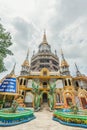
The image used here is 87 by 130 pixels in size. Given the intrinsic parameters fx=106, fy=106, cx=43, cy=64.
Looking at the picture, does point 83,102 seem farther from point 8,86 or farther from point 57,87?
point 8,86

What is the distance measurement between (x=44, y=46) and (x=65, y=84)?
76.3 ft

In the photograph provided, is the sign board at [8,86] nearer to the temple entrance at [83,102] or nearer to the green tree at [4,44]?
the green tree at [4,44]

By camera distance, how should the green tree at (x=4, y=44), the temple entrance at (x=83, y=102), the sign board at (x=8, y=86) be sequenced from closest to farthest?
1. the green tree at (x=4, y=44)
2. the sign board at (x=8, y=86)
3. the temple entrance at (x=83, y=102)

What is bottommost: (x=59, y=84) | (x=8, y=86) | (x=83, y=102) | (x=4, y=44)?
(x=83, y=102)

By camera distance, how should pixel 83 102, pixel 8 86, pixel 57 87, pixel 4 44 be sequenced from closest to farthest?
pixel 4 44 → pixel 8 86 → pixel 83 102 → pixel 57 87

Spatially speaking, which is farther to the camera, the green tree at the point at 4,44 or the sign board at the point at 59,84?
the sign board at the point at 59,84

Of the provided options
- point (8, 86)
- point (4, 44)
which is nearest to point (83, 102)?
point (8, 86)

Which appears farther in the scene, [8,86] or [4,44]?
[8,86]

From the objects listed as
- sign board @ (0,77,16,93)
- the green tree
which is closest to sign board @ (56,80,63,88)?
sign board @ (0,77,16,93)

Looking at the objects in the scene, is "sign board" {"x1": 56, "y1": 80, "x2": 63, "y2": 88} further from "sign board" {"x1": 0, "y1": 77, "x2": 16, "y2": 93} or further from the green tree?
the green tree

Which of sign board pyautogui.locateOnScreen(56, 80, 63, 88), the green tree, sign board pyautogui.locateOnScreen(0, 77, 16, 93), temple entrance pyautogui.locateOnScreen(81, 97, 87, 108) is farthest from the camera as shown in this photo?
sign board pyautogui.locateOnScreen(56, 80, 63, 88)

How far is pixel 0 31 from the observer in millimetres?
11219

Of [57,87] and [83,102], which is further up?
[57,87]

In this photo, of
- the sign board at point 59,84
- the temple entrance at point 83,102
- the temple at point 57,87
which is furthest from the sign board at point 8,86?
the temple entrance at point 83,102
